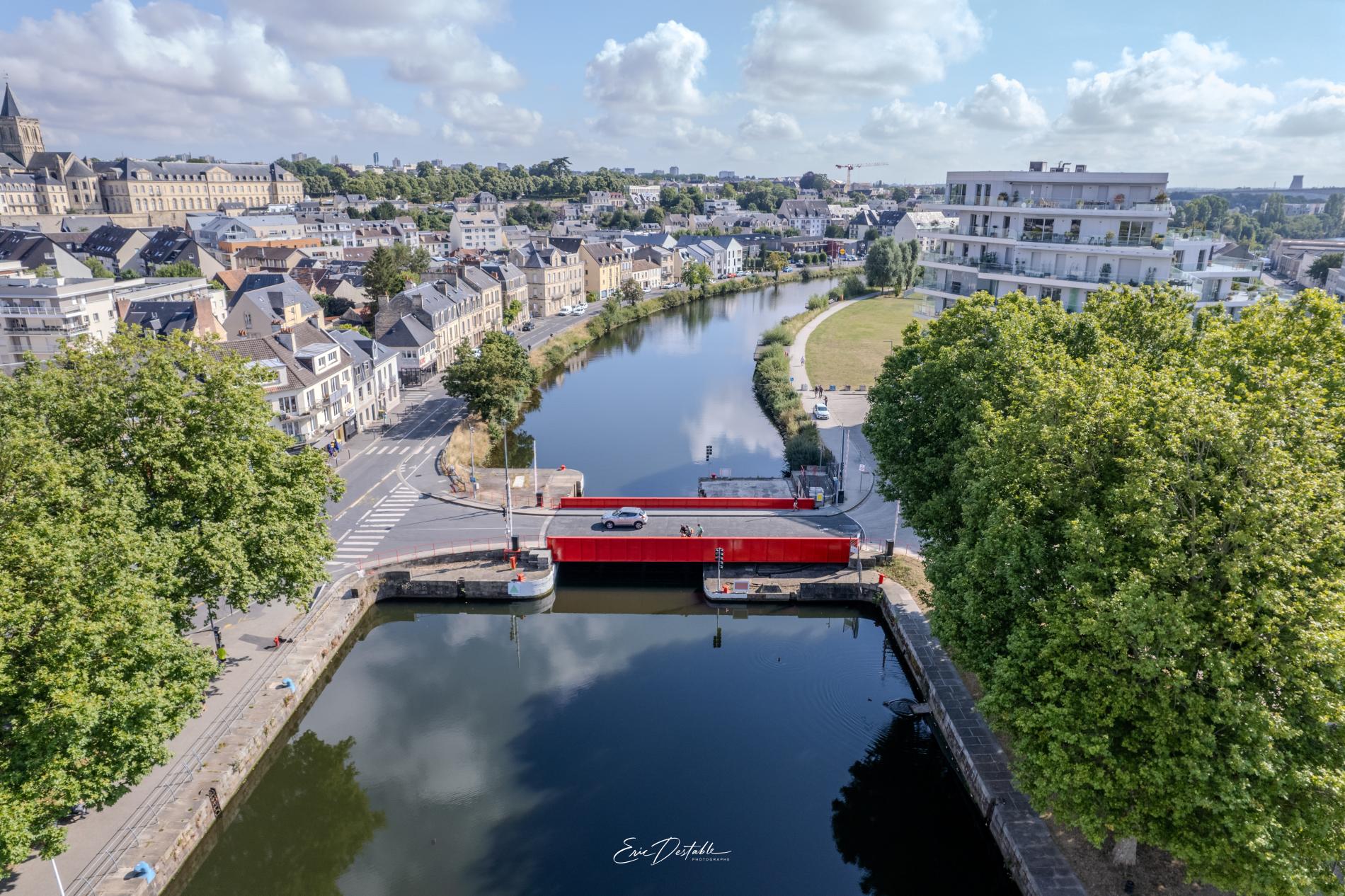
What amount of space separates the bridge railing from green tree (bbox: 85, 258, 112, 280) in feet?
265

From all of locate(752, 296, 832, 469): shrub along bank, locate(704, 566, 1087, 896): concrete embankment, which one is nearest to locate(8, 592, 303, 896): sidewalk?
locate(704, 566, 1087, 896): concrete embankment

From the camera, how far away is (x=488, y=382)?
53906mm

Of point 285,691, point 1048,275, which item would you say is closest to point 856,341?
point 1048,275

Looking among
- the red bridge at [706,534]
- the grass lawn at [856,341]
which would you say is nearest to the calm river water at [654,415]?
the red bridge at [706,534]

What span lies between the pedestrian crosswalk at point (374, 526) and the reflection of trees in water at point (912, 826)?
981 inches

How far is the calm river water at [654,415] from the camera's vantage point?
54.2 meters

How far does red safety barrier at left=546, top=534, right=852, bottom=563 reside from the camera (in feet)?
123

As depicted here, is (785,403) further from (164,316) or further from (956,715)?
(164,316)

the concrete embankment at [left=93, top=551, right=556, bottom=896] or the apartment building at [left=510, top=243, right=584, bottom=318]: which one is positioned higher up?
the apartment building at [left=510, top=243, right=584, bottom=318]

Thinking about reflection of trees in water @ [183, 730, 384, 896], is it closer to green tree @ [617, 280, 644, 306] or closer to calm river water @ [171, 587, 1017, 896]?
calm river water @ [171, 587, 1017, 896]

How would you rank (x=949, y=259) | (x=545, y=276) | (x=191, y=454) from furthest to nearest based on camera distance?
(x=545, y=276), (x=949, y=259), (x=191, y=454)

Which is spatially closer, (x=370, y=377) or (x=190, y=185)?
(x=370, y=377)

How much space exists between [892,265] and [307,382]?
95.1 m
